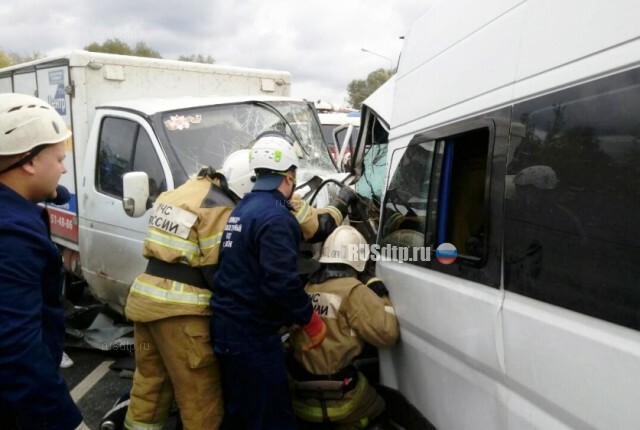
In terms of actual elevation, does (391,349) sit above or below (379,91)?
below

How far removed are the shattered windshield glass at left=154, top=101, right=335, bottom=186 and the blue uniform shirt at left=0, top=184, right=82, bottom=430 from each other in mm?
2311

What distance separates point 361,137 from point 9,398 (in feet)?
10.6

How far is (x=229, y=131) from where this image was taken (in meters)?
4.45

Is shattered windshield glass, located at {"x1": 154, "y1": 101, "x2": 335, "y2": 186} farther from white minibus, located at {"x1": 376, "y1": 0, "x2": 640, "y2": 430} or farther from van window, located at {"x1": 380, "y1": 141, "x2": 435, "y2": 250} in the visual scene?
white minibus, located at {"x1": 376, "y1": 0, "x2": 640, "y2": 430}

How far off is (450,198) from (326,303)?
932 millimetres

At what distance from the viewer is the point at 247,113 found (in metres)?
4.64

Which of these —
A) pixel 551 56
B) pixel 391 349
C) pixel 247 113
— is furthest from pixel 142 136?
pixel 551 56

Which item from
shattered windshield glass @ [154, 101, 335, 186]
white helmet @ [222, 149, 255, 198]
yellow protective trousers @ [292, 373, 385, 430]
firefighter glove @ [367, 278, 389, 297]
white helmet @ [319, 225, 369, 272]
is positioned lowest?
yellow protective trousers @ [292, 373, 385, 430]

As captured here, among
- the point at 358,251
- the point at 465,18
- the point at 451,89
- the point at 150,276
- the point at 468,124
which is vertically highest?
the point at 465,18

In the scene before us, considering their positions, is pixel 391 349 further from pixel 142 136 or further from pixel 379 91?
pixel 142 136

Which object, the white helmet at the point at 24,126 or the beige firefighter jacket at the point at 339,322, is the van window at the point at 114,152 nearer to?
the beige firefighter jacket at the point at 339,322

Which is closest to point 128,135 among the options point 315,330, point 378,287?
point 315,330

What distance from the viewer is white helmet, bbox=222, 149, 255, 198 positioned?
10.1 feet

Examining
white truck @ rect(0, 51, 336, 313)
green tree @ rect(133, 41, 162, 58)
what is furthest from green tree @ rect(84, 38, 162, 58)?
white truck @ rect(0, 51, 336, 313)
